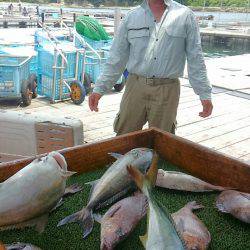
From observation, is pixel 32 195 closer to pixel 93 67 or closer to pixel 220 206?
pixel 220 206

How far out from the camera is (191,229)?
185 cm

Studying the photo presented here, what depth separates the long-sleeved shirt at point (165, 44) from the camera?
11.8ft

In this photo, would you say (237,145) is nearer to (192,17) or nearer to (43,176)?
(192,17)

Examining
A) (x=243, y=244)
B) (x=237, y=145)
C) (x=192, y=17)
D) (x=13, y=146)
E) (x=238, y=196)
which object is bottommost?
(x=237, y=145)

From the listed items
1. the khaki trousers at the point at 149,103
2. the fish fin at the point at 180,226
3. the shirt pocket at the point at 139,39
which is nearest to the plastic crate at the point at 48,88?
the khaki trousers at the point at 149,103

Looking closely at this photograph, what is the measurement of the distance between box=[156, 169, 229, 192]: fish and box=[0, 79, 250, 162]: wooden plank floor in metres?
3.36

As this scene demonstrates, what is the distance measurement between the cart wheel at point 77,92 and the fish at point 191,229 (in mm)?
6046

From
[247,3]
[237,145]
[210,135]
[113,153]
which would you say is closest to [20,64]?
[210,135]

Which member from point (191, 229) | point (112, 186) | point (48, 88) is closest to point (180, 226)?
point (191, 229)

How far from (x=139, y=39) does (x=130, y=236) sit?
228 cm

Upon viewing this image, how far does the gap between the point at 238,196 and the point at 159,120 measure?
1.83 metres

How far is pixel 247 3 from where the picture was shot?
102938mm

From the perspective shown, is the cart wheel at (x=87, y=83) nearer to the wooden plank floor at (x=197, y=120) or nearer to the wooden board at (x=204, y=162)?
the wooden plank floor at (x=197, y=120)

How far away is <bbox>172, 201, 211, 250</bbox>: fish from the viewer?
1747 millimetres
